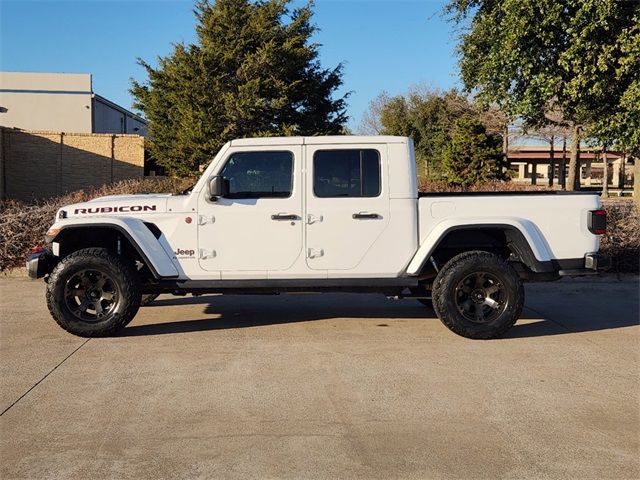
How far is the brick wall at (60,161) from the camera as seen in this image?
81.4 ft

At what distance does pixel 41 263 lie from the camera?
6.68 meters

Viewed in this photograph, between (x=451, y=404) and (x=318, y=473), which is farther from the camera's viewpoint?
(x=451, y=404)

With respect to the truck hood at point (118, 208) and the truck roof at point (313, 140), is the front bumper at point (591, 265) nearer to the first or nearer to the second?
the truck roof at point (313, 140)

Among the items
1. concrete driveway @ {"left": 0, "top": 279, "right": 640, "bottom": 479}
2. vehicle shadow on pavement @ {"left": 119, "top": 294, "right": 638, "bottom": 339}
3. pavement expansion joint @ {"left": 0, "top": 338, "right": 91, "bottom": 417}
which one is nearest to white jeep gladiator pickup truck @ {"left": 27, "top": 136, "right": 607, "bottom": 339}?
pavement expansion joint @ {"left": 0, "top": 338, "right": 91, "bottom": 417}

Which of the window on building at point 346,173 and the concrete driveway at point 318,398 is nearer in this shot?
the concrete driveway at point 318,398

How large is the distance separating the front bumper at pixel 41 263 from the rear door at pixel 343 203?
2.75m

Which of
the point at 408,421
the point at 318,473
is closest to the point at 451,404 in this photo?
the point at 408,421

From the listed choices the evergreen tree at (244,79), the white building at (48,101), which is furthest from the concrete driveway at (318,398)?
the white building at (48,101)

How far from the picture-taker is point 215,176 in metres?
6.43

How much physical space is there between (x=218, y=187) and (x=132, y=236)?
1.01 m

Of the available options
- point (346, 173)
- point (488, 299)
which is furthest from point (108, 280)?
point (488, 299)

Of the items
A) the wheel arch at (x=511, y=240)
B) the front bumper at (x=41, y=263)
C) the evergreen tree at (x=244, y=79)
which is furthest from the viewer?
the evergreen tree at (x=244, y=79)

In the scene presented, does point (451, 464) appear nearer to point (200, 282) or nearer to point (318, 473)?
point (318, 473)

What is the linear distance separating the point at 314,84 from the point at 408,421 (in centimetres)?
2185
